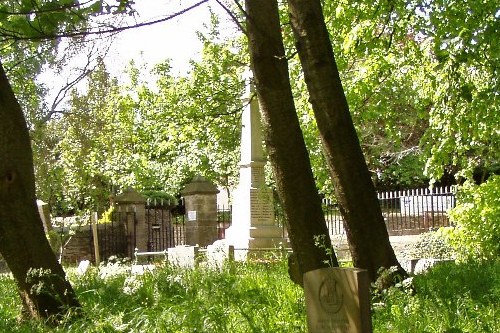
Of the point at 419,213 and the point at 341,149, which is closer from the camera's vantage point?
the point at 341,149

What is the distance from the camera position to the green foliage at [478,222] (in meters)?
14.1

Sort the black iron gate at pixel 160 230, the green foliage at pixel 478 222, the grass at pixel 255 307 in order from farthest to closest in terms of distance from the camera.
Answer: the black iron gate at pixel 160 230
the green foliage at pixel 478 222
the grass at pixel 255 307

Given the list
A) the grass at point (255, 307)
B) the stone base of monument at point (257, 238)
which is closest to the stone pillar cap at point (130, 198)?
the stone base of monument at point (257, 238)

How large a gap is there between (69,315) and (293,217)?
2413mm

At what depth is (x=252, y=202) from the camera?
18.7 meters

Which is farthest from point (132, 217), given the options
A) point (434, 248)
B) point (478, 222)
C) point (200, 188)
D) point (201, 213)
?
point (478, 222)

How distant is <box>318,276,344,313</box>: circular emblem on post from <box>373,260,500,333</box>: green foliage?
704mm

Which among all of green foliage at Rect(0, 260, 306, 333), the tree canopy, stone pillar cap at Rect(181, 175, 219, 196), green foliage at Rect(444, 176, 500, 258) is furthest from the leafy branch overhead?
stone pillar cap at Rect(181, 175, 219, 196)

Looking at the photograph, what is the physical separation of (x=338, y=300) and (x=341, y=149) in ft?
10.6

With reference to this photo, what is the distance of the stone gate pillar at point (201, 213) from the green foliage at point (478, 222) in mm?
10736

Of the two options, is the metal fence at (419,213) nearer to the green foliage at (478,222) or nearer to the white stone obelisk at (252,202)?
the white stone obelisk at (252,202)

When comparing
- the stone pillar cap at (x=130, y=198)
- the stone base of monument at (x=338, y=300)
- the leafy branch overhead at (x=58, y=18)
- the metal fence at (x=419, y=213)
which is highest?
the leafy branch overhead at (x=58, y=18)

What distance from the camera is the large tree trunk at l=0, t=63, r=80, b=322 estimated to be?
27.6 feet

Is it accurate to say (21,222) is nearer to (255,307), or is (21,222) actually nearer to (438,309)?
(255,307)
